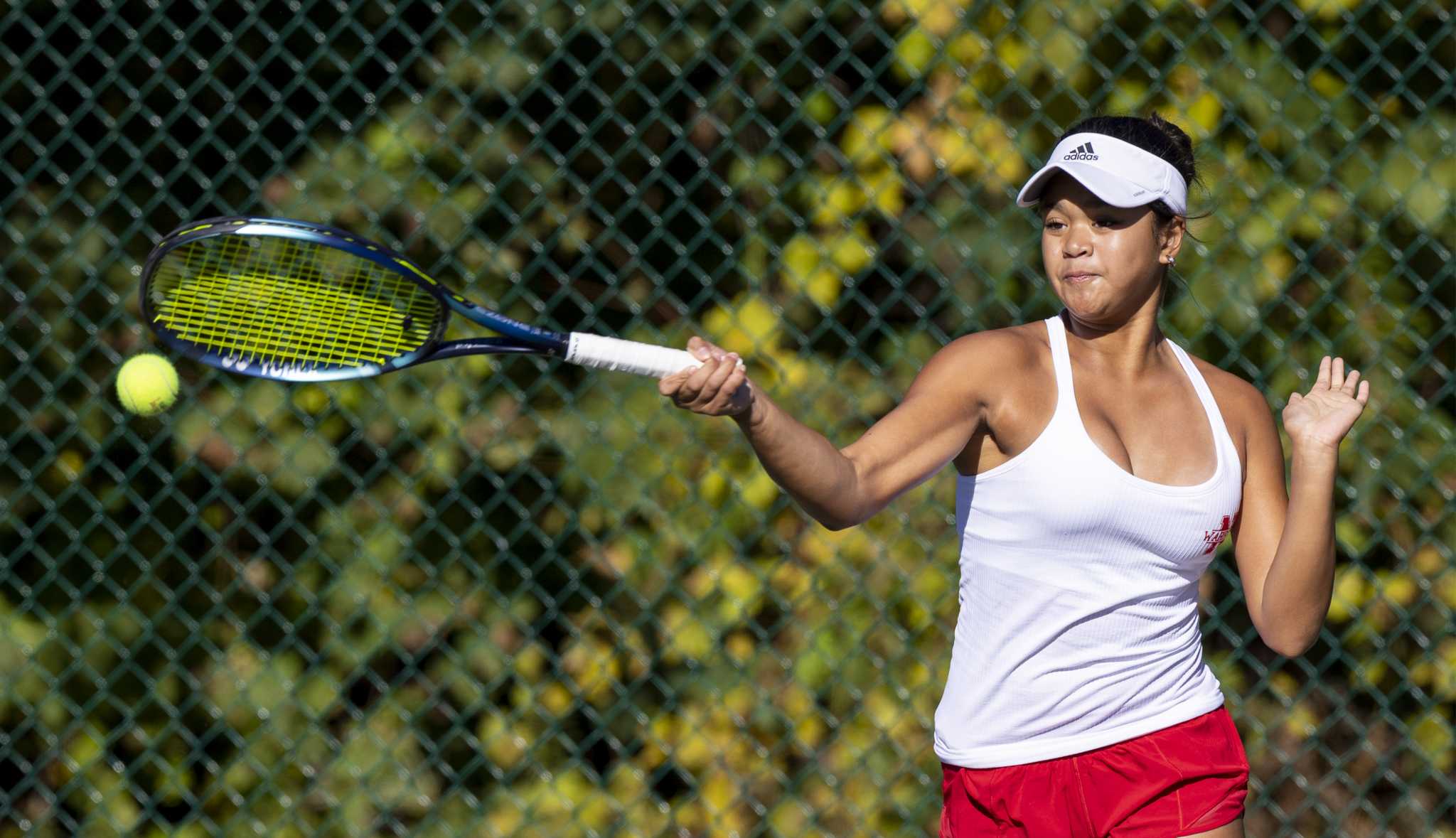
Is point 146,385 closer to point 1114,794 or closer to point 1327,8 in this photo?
point 1114,794

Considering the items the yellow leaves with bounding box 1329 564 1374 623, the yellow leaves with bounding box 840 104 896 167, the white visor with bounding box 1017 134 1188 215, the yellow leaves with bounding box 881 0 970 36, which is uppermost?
the white visor with bounding box 1017 134 1188 215

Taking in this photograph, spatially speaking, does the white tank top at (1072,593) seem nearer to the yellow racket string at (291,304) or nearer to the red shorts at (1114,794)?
the red shorts at (1114,794)

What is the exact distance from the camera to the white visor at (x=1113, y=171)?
1.85 metres

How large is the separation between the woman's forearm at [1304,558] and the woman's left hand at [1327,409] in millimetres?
16

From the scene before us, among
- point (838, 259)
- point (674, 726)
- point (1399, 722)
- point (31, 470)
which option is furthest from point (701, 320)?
point (1399, 722)

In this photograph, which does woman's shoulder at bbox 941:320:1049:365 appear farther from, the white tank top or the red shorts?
the red shorts

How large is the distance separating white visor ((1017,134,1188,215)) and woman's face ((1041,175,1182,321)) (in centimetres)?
3

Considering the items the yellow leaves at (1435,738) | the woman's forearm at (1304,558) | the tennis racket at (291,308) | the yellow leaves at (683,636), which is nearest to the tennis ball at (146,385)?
the tennis racket at (291,308)

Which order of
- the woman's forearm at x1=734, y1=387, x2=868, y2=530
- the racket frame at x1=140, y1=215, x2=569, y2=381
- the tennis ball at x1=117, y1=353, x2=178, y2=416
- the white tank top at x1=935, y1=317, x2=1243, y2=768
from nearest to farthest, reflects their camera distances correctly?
the woman's forearm at x1=734, y1=387, x2=868, y2=530, the white tank top at x1=935, y1=317, x2=1243, y2=768, the racket frame at x1=140, y1=215, x2=569, y2=381, the tennis ball at x1=117, y1=353, x2=178, y2=416

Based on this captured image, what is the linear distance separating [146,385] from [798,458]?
187 cm

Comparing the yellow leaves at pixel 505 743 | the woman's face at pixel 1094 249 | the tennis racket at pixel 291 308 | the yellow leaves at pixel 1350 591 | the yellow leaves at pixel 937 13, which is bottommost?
the yellow leaves at pixel 505 743

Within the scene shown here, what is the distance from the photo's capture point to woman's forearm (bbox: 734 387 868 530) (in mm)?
1676

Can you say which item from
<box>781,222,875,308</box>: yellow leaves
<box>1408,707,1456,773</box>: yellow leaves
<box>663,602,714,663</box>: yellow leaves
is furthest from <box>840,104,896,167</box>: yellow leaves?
<box>1408,707,1456,773</box>: yellow leaves

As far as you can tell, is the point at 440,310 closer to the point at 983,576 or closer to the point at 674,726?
the point at 983,576
